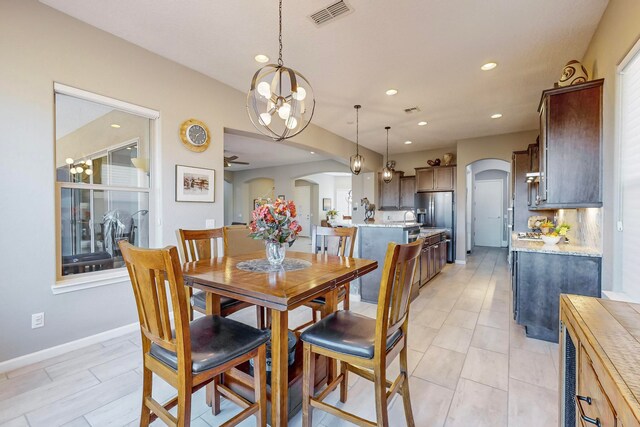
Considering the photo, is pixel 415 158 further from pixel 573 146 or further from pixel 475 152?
pixel 573 146

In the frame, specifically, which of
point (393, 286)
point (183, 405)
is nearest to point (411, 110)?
point (393, 286)

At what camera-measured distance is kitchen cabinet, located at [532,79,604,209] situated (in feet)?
7.70

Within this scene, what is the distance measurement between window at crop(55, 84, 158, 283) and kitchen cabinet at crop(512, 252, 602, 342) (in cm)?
399

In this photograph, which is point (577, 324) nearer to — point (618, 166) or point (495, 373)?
point (495, 373)

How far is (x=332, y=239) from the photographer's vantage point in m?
2.63

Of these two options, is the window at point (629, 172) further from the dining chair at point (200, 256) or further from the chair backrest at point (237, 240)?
the chair backrest at point (237, 240)

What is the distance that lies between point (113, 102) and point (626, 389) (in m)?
3.72

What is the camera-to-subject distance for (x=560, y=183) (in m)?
2.51

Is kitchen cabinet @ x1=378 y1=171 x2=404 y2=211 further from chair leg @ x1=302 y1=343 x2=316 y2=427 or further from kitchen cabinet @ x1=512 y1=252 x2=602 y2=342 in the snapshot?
chair leg @ x1=302 y1=343 x2=316 y2=427

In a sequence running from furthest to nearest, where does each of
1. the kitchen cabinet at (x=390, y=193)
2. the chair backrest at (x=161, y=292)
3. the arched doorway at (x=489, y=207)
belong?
the arched doorway at (x=489, y=207), the kitchen cabinet at (x=390, y=193), the chair backrest at (x=161, y=292)

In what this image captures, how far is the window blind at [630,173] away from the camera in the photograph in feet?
6.03

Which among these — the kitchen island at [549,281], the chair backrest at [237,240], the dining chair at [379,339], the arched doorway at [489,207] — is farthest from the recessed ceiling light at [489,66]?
the arched doorway at [489,207]

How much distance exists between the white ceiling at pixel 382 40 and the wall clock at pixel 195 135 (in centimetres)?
66

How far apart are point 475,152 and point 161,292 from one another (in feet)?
22.3
